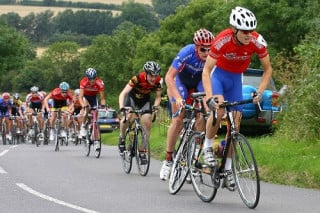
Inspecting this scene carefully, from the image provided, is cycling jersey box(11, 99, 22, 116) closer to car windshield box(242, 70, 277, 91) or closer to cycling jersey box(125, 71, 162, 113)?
car windshield box(242, 70, 277, 91)

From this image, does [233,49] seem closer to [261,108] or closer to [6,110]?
[261,108]

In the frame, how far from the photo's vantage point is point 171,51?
7612cm

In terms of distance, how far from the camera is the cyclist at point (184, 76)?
1060 centimetres

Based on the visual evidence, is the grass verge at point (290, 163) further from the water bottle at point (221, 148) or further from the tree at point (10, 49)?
the tree at point (10, 49)

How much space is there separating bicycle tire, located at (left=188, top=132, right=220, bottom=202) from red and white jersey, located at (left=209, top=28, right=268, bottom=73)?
1001 millimetres

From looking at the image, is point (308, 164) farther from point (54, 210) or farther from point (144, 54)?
point (144, 54)

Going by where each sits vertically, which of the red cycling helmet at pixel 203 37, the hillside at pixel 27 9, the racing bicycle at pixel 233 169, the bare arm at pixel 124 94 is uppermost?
the hillside at pixel 27 9

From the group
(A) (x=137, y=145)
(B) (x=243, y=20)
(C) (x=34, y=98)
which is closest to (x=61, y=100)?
(C) (x=34, y=98)

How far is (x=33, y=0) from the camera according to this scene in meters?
153

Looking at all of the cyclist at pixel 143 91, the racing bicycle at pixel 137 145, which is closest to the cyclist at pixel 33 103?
the racing bicycle at pixel 137 145

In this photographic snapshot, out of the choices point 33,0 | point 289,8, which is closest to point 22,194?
point 289,8

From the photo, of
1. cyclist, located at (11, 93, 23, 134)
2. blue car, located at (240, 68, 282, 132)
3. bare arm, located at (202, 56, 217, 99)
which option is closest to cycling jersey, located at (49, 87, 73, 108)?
cyclist, located at (11, 93, 23, 134)

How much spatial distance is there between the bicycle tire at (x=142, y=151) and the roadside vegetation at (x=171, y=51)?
181 centimetres

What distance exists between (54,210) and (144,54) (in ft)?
250
